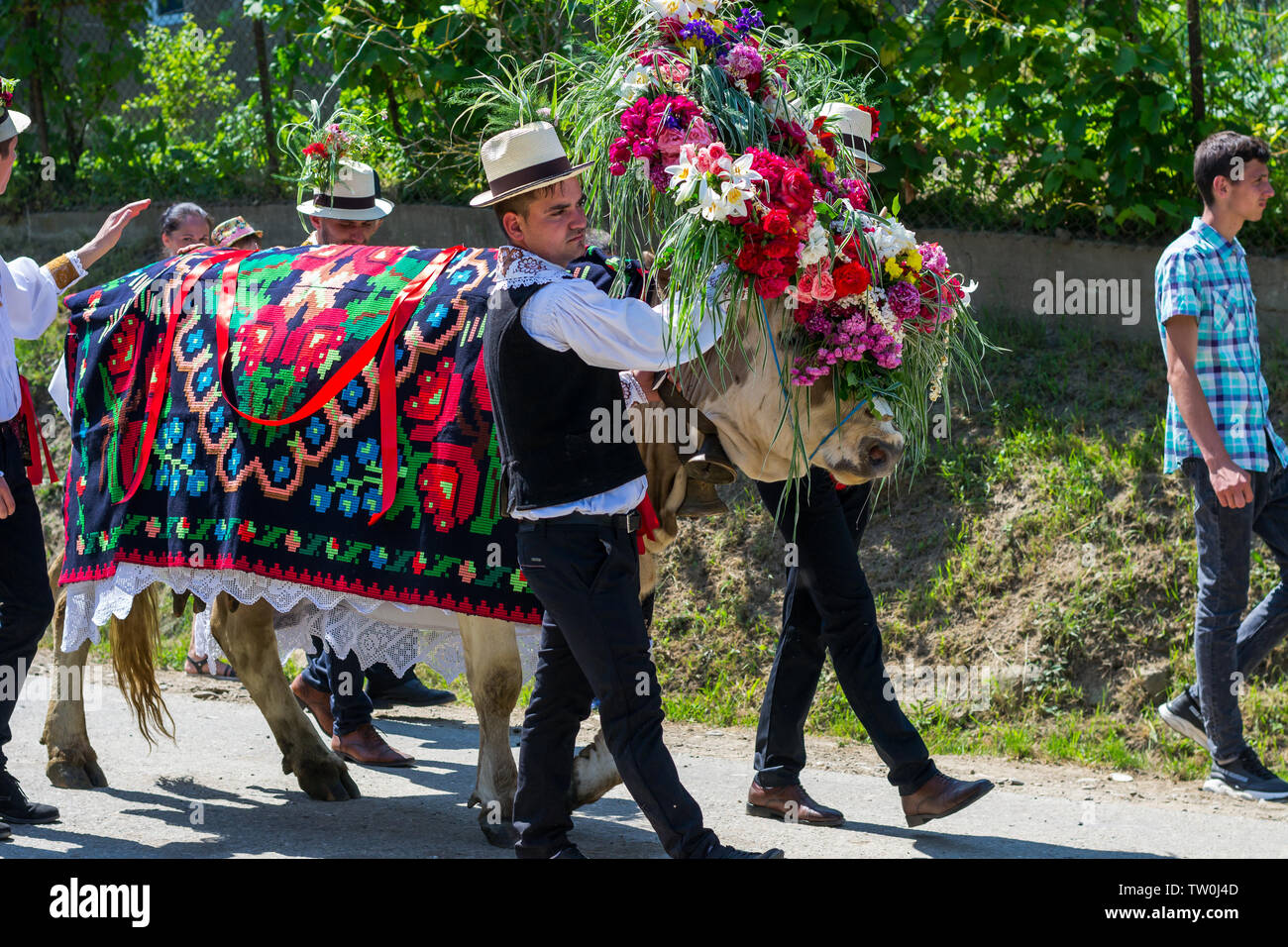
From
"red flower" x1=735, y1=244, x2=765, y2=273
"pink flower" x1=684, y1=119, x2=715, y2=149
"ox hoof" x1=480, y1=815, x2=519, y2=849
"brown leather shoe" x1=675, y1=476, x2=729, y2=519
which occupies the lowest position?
"ox hoof" x1=480, y1=815, x2=519, y2=849

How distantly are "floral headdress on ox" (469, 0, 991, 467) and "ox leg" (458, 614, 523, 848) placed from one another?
128 cm

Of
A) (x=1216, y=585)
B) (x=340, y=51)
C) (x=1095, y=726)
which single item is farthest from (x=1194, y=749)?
(x=340, y=51)

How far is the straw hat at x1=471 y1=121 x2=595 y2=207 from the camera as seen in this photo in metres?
4.02

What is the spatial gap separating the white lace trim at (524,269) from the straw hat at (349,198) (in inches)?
93.6

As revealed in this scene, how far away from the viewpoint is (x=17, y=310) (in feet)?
16.5

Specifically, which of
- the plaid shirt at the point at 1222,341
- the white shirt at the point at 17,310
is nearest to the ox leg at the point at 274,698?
the white shirt at the point at 17,310

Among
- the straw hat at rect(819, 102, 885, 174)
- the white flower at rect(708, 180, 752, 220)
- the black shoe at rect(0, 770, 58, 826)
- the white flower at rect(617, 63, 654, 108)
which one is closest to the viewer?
the white flower at rect(708, 180, 752, 220)

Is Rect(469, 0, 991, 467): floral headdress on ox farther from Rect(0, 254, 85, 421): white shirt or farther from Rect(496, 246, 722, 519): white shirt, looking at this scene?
Rect(0, 254, 85, 421): white shirt

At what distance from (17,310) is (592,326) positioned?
2367 mm

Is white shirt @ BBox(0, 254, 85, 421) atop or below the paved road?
atop

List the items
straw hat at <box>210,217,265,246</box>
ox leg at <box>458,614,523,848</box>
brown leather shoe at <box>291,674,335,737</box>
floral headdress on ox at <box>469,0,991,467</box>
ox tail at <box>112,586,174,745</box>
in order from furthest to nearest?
1. straw hat at <box>210,217,265,246</box>
2. brown leather shoe at <box>291,674,335,737</box>
3. ox tail at <box>112,586,174,745</box>
4. ox leg at <box>458,614,523,848</box>
5. floral headdress on ox at <box>469,0,991,467</box>

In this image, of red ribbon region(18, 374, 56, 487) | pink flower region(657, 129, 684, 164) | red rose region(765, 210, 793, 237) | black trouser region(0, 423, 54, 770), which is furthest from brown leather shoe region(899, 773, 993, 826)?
red ribbon region(18, 374, 56, 487)

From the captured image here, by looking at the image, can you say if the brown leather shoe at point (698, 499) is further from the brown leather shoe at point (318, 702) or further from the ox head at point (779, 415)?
the brown leather shoe at point (318, 702)
